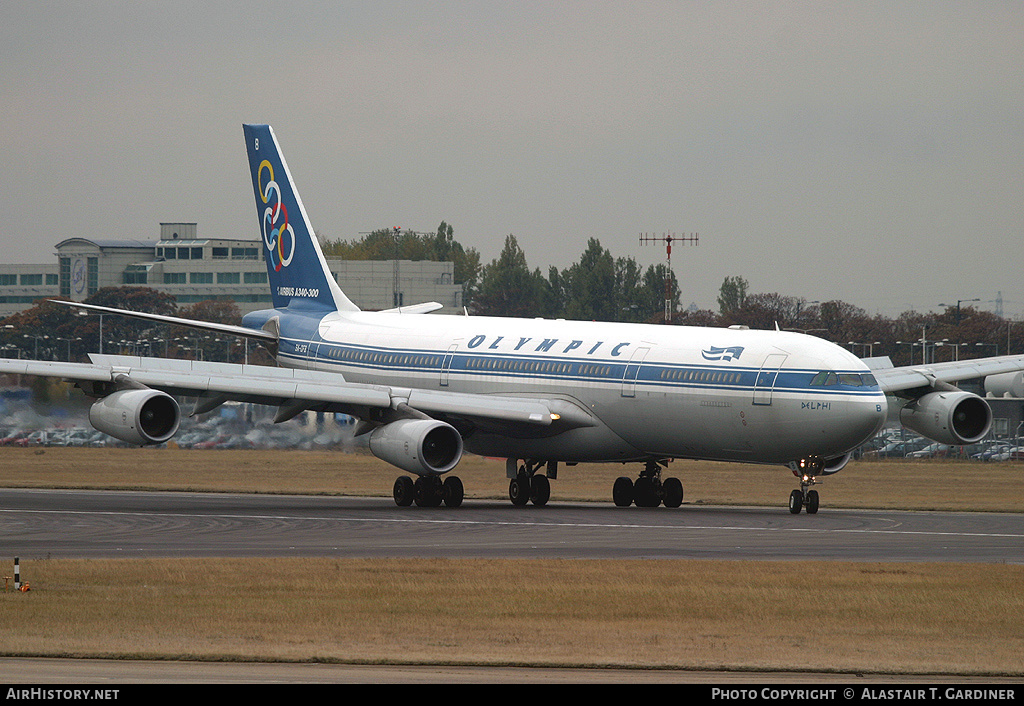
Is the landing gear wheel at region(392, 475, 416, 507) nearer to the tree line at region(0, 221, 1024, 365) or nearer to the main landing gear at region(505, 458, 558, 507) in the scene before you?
the main landing gear at region(505, 458, 558, 507)

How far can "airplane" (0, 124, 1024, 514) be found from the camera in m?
37.8

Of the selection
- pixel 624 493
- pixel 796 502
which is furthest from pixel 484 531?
pixel 624 493

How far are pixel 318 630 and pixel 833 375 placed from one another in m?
20.9

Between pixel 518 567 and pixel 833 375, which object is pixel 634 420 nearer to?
pixel 833 375

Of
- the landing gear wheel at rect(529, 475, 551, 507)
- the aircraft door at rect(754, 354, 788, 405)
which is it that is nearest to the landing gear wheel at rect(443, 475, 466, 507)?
the landing gear wheel at rect(529, 475, 551, 507)

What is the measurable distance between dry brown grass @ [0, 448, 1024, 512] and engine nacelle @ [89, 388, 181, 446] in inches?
382

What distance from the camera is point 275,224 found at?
176ft

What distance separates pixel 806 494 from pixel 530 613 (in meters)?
19.4

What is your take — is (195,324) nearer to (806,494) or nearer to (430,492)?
(430,492)

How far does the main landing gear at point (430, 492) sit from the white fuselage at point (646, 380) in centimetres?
254

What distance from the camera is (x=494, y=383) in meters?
44.1

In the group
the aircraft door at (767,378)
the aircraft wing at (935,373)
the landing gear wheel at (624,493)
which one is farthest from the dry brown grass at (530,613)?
the aircraft wing at (935,373)

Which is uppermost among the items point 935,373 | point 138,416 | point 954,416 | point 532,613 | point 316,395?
point 935,373
